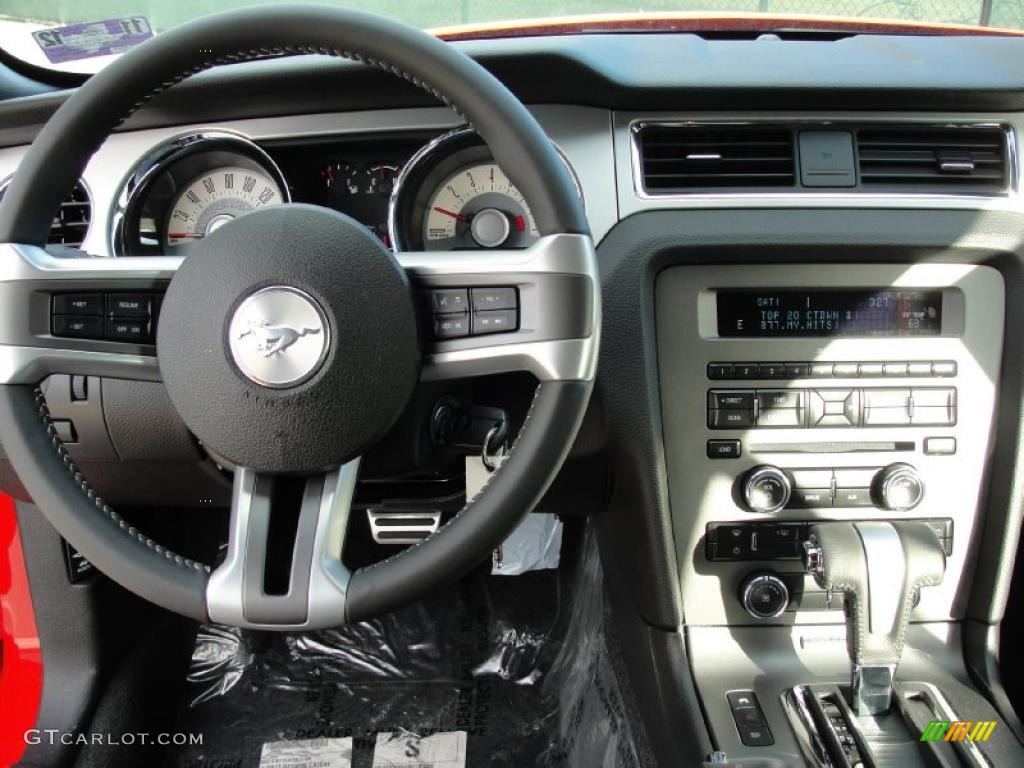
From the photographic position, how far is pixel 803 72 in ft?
4.20

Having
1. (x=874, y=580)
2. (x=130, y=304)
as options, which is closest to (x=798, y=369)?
(x=874, y=580)

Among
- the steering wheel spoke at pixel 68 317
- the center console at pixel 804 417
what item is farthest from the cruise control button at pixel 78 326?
the center console at pixel 804 417

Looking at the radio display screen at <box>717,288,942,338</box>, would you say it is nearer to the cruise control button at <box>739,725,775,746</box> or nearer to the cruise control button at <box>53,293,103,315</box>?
the cruise control button at <box>739,725,775,746</box>

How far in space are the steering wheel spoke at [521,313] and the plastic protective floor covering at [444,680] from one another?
1.02 meters

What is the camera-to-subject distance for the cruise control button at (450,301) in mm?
945

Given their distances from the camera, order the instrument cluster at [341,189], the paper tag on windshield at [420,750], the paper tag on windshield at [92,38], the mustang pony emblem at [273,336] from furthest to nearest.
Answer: the paper tag on windshield at [420,750] → the paper tag on windshield at [92,38] → the instrument cluster at [341,189] → the mustang pony emblem at [273,336]

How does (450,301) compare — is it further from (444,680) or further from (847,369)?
(444,680)

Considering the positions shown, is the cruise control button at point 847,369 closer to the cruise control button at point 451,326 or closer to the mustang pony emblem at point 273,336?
the cruise control button at point 451,326

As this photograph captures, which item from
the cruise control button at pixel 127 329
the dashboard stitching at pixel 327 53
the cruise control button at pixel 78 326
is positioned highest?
the dashboard stitching at pixel 327 53

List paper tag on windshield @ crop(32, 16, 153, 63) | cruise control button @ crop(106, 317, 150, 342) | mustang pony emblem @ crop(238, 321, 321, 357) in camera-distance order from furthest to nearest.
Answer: paper tag on windshield @ crop(32, 16, 153, 63) → cruise control button @ crop(106, 317, 150, 342) → mustang pony emblem @ crop(238, 321, 321, 357)

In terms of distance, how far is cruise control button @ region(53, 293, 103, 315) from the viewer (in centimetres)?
97

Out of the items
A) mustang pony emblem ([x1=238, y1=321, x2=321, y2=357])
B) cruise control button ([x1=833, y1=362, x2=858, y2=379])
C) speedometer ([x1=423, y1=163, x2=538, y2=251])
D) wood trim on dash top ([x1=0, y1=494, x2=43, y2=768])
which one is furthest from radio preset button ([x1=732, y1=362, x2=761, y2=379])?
wood trim on dash top ([x1=0, y1=494, x2=43, y2=768])

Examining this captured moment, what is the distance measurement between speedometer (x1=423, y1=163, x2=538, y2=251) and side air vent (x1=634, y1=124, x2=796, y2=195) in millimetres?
210

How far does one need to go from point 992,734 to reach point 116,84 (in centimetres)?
149
